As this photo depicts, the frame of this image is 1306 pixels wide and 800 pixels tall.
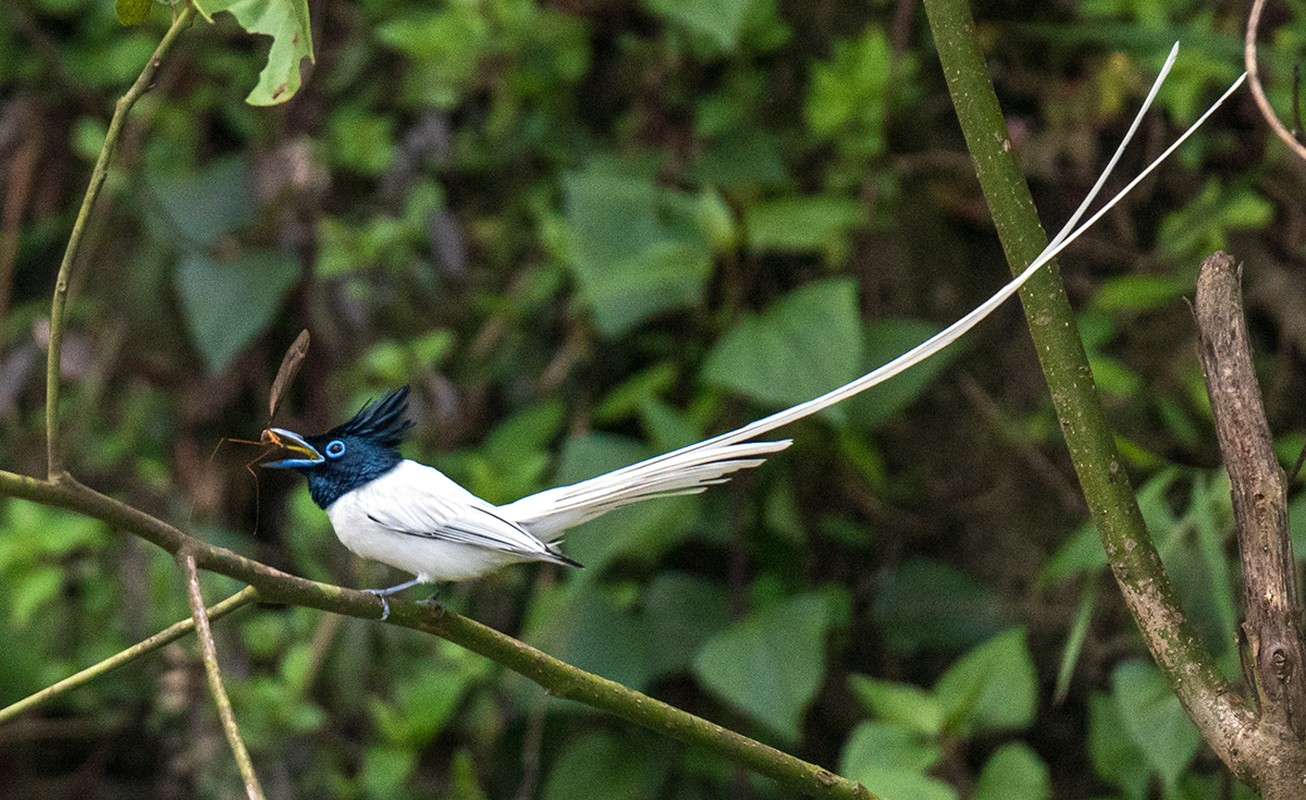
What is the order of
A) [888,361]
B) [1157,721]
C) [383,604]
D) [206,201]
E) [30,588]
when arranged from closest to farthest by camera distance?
1. [383,604]
2. [1157,721]
3. [888,361]
4. [30,588]
5. [206,201]

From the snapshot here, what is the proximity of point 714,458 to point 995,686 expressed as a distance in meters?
1.35

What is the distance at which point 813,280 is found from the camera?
2.59 metres

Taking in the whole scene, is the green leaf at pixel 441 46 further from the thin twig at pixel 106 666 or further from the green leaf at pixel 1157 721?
the thin twig at pixel 106 666

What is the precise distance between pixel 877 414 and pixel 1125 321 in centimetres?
64

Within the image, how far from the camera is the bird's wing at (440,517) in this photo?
0.96 meters

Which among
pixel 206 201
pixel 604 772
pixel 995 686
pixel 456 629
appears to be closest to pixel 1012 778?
pixel 995 686

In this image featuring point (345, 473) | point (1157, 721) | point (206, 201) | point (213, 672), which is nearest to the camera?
point (213, 672)

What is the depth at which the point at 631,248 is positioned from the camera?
2.33 m

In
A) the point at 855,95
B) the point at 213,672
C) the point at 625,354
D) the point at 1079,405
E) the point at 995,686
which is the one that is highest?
the point at 855,95

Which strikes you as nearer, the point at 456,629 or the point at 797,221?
the point at 456,629

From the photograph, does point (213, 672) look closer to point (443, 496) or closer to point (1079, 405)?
point (443, 496)

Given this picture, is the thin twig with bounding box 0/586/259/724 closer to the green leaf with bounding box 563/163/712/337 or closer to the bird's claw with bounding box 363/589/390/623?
the bird's claw with bounding box 363/589/390/623

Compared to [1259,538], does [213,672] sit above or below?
below

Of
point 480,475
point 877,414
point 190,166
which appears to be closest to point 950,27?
point 877,414
